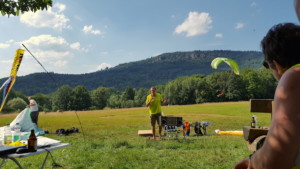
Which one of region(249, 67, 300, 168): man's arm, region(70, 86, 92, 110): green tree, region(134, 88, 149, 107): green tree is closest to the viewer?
region(249, 67, 300, 168): man's arm

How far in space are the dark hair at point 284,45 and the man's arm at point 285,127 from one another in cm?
19

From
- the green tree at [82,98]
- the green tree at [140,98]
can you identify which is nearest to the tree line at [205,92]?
the green tree at [82,98]

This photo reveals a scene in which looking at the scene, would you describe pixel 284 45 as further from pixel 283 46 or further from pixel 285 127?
pixel 285 127

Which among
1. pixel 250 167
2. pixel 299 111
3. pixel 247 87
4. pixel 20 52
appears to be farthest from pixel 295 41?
pixel 247 87

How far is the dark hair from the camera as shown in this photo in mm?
1266

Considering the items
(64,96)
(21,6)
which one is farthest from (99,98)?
(21,6)

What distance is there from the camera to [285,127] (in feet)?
3.54

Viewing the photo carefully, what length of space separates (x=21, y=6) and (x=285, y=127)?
687 cm

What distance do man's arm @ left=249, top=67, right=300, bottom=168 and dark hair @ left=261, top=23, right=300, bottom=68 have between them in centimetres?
19

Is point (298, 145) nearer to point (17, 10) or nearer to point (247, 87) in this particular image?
point (17, 10)

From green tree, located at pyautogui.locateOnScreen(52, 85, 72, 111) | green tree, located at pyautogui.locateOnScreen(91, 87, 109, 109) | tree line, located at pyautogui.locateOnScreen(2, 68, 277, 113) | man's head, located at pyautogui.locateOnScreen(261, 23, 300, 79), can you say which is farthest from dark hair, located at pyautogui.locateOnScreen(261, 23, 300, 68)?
green tree, located at pyautogui.locateOnScreen(91, 87, 109, 109)

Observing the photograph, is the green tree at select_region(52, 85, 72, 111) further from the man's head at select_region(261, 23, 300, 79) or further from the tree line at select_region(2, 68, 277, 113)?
the man's head at select_region(261, 23, 300, 79)

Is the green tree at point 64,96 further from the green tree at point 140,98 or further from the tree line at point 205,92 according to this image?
the green tree at point 140,98

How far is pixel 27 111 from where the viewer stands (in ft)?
36.8
